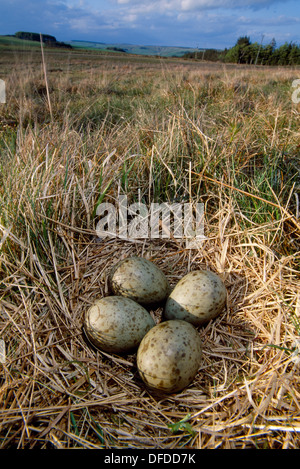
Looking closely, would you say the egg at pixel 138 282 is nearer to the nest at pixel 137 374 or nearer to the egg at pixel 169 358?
the nest at pixel 137 374

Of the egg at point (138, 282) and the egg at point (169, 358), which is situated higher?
the egg at point (138, 282)

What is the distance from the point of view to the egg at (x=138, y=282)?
1880 mm

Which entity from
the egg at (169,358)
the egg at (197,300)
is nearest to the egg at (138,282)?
the egg at (197,300)

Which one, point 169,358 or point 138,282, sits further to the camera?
point 138,282

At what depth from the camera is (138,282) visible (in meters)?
1.87

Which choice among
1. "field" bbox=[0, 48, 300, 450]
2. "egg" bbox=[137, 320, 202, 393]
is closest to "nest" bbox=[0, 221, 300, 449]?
"field" bbox=[0, 48, 300, 450]

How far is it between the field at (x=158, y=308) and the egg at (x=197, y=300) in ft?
0.44

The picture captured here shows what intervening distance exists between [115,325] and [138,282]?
0.30m

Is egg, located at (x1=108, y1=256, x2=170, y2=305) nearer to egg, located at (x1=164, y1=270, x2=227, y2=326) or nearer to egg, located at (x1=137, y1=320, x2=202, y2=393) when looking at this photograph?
egg, located at (x1=164, y1=270, x2=227, y2=326)

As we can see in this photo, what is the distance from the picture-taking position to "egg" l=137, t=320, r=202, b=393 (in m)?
1.52

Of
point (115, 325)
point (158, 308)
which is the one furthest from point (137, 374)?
point (158, 308)

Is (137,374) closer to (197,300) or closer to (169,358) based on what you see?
(169,358)

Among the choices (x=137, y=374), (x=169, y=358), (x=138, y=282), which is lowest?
(x=137, y=374)
